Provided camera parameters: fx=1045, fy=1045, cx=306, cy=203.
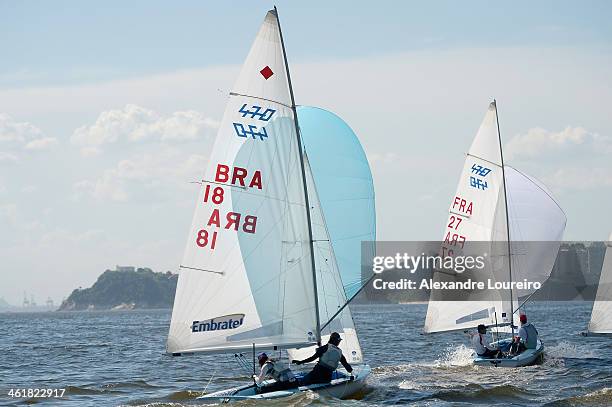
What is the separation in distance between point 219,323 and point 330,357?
2367 millimetres

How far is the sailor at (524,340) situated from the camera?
29.5 m

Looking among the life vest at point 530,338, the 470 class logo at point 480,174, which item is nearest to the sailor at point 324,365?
the life vest at point 530,338

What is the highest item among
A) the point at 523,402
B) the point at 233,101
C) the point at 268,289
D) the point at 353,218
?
the point at 233,101

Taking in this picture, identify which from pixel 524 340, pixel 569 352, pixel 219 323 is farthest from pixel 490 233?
pixel 219 323

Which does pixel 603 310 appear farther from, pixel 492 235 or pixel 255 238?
pixel 255 238

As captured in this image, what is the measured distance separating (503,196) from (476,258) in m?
2.14

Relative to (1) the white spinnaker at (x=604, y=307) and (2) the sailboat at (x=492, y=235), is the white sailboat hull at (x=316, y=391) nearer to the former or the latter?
(1) the white spinnaker at (x=604, y=307)

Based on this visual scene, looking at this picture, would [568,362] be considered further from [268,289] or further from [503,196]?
[268,289]

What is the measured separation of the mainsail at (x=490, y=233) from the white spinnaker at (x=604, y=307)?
3.25 meters

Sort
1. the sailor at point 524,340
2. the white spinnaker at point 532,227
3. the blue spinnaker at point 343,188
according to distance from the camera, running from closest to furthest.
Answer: the blue spinnaker at point 343,188
the sailor at point 524,340
the white spinnaker at point 532,227

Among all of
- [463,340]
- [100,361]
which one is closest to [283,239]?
[100,361]

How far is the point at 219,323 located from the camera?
68.7 feet

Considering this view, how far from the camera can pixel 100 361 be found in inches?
1519

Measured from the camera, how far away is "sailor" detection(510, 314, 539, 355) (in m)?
29.5
